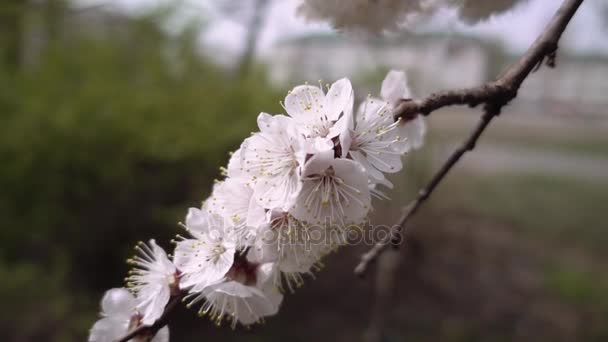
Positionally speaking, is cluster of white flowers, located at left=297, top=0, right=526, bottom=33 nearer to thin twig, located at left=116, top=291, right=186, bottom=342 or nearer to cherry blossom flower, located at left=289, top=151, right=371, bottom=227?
cherry blossom flower, located at left=289, top=151, right=371, bottom=227

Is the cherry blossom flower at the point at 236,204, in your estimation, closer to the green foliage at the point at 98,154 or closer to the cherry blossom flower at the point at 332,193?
the cherry blossom flower at the point at 332,193

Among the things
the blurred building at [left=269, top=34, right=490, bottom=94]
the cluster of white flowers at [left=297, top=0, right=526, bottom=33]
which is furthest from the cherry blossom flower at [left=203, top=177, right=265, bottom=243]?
the blurred building at [left=269, top=34, right=490, bottom=94]

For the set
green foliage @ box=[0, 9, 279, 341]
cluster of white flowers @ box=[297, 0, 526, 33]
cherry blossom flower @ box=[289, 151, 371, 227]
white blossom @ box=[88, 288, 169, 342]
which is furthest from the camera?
green foliage @ box=[0, 9, 279, 341]

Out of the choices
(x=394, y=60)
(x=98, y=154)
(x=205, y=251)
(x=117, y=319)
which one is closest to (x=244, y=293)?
(x=205, y=251)

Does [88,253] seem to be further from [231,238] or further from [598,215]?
[598,215]

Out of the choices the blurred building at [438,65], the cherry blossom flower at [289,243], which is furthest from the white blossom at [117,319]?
the blurred building at [438,65]

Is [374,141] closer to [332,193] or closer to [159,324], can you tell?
[332,193]

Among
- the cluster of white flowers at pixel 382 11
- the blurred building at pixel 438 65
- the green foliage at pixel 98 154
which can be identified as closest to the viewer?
the cluster of white flowers at pixel 382 11
